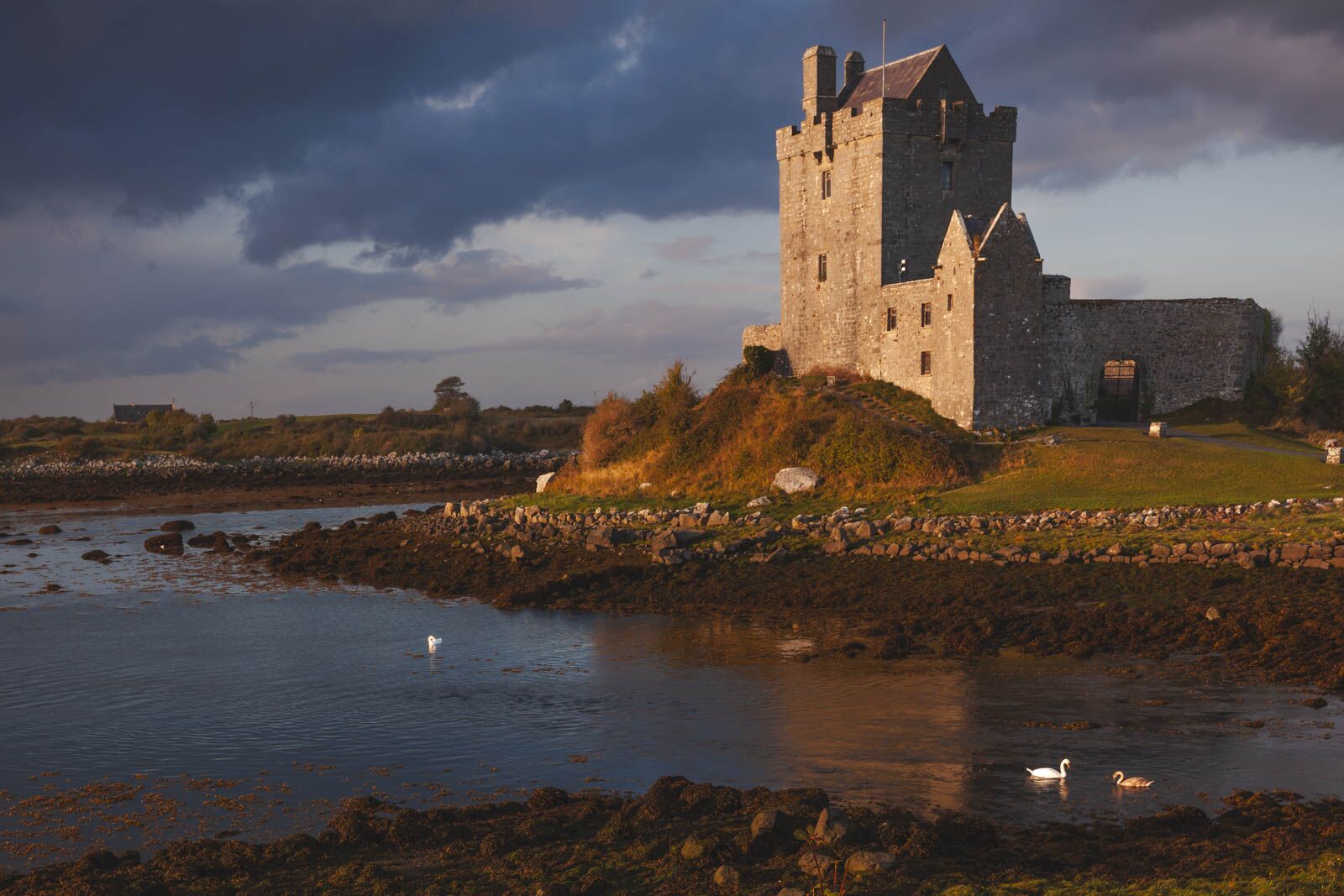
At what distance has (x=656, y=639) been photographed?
73.3 feet

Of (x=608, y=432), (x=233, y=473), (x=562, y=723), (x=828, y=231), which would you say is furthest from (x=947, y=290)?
(x=233, y=473)

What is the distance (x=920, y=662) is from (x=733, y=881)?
1008 centimetres

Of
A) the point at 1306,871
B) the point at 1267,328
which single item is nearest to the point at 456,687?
the point at 1306,871

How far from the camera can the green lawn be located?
29797 mm

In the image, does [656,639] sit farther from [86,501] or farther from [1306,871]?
[86,501]

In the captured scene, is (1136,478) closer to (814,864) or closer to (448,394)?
(814,864)

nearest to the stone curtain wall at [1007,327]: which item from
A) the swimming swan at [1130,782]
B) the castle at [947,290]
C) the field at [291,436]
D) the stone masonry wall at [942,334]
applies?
the castle at [947,290]

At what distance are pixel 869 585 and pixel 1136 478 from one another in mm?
10385

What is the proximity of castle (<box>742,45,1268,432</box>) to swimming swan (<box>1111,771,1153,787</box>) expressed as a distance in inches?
946

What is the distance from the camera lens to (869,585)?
25.4m

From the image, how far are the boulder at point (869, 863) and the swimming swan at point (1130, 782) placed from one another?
12.4 feet

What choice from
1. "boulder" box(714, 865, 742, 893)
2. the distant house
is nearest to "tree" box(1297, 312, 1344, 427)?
"boulder" box(714, 865, 742, 893)

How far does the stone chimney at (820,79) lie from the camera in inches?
1705

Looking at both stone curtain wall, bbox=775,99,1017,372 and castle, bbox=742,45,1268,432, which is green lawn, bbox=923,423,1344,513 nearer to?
castle, bbox=742,45,1268,432
